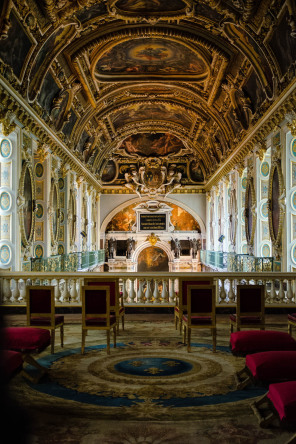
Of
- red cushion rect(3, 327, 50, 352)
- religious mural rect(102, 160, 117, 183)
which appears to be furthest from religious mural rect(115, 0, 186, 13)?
religious mural rect(102, 160, 117, 183)

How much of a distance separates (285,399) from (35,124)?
1329 cm

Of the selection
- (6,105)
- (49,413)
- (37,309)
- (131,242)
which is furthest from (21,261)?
(131,242)

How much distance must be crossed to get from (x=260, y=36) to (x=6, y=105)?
25.4 feet

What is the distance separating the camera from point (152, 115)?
2730 centimetres

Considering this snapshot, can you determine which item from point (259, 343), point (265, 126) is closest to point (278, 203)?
point (265, 126)

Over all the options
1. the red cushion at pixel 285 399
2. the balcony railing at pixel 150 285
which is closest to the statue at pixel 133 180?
the balcony railing at pixel 150 285

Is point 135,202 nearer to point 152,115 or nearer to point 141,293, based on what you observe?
point 152,115

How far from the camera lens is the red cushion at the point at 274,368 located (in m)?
4.80

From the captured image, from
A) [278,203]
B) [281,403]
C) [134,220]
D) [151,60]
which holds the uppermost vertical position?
[151,60]

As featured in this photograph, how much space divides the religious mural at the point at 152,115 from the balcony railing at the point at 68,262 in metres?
8.25

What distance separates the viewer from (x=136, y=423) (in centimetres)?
437

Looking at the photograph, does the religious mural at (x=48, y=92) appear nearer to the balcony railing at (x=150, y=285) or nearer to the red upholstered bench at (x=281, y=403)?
the balcony railing at (x=150, y=285)

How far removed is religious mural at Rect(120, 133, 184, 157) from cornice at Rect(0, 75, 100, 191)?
10.4 m

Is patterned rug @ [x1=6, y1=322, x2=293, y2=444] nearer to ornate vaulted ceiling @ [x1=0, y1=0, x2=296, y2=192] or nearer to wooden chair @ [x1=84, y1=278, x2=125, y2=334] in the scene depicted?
wooden chair @ [x1=84, y1=278, x2=125, y2=334]
